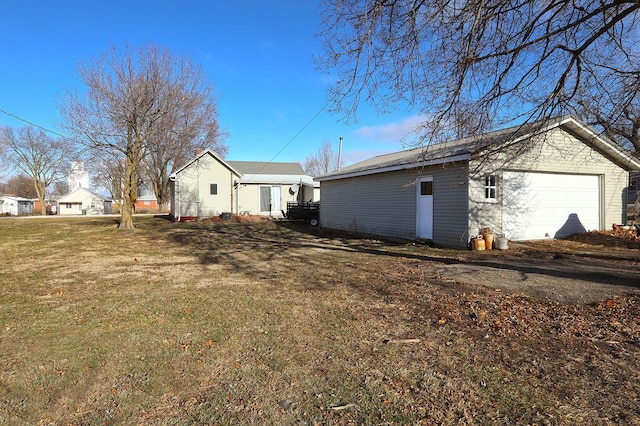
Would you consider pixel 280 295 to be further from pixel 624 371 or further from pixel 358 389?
pixel 624 371

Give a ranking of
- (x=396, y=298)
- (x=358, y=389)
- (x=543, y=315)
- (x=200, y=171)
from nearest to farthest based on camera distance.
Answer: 1. (x=358, y=389)
2. (x=543, y=315)
3. (x=396, y=298)
4. (x=200, y=171)

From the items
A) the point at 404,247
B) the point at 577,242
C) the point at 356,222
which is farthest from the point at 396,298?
the point at 356,222

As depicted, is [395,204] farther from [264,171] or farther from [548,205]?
[264,171]

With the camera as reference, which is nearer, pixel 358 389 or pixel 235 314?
pixel 358 389

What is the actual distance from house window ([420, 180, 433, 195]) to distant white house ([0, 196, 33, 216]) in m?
69.6

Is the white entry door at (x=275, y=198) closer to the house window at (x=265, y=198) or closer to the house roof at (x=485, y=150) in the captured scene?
the house window at (x=265, y=198)

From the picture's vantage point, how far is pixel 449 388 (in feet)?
9.47

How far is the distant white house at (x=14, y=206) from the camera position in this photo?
197 ft

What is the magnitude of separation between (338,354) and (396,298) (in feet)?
7.03

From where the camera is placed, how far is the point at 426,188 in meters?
12.4

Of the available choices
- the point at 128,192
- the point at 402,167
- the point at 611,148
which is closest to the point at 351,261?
the point at 402,167

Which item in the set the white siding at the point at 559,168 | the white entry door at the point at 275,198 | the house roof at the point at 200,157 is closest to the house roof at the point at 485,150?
the white siding at the point at 559,168

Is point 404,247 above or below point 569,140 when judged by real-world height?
below

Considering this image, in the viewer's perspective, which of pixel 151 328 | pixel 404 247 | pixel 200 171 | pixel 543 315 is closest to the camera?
pixel 151 328
